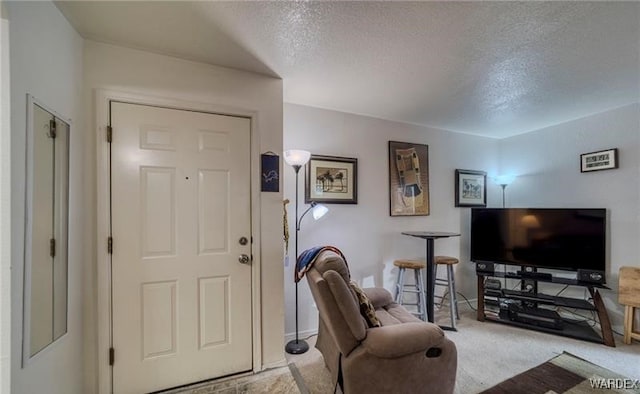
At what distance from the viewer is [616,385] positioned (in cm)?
188

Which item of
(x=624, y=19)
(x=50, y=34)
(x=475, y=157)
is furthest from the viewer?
(x=475, y=157)

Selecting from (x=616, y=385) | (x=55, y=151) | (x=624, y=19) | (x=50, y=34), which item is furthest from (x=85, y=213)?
(x=616, y=385)

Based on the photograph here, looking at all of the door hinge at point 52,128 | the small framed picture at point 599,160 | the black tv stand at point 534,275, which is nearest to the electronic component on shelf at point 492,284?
the black tv stand at point 534,275

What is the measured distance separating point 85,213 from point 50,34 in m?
0.99

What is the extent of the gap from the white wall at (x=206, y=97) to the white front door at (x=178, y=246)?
0.37 feet

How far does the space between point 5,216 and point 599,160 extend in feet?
15.4

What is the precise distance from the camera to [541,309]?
9.79ft

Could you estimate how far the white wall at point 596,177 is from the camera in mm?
2666

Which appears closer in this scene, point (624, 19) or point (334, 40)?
point (624, 19)

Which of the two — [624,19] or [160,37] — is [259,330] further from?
[624,19]

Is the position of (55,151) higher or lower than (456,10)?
lower

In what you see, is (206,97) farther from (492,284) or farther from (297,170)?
(492,284)

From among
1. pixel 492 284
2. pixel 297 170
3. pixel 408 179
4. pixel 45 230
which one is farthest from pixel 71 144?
pixel 492 284

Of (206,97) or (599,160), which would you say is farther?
(599,160)
